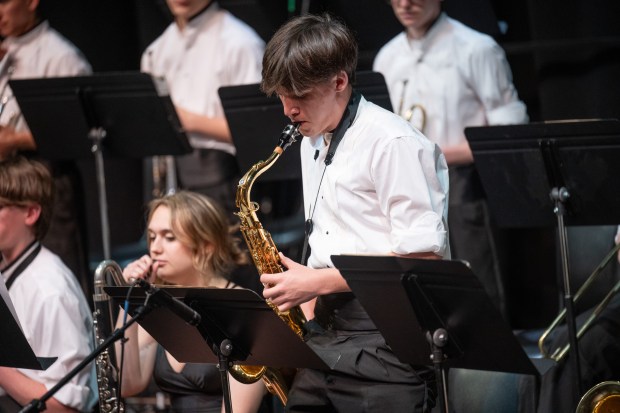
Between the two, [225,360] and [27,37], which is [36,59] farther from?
[225,360]

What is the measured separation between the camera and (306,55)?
11.2ft

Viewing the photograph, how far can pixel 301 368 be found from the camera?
358 centimetres

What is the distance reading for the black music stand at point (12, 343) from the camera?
360 centimetres

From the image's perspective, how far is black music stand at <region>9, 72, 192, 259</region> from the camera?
220 inches

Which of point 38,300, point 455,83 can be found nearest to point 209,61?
point 455,83

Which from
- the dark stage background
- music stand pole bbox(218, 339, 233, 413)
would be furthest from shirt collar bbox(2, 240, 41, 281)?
the dark stage background

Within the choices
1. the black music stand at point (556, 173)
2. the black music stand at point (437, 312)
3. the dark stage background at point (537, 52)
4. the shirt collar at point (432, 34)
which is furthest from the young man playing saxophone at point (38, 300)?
the dark stage background at point (537, 52)

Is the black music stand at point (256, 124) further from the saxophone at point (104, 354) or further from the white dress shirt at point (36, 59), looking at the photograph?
the white dress shirt at point (36, 59)

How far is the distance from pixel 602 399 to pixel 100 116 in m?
3.11

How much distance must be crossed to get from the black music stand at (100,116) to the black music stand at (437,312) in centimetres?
268

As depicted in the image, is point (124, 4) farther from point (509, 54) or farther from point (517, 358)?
point (517, 358)

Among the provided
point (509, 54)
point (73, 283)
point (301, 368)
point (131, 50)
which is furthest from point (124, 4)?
point (301, 368)

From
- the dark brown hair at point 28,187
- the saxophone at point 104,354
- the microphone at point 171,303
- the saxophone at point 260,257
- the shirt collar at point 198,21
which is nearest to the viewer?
the microphone at point 171,303

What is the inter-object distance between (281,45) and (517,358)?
127cm
